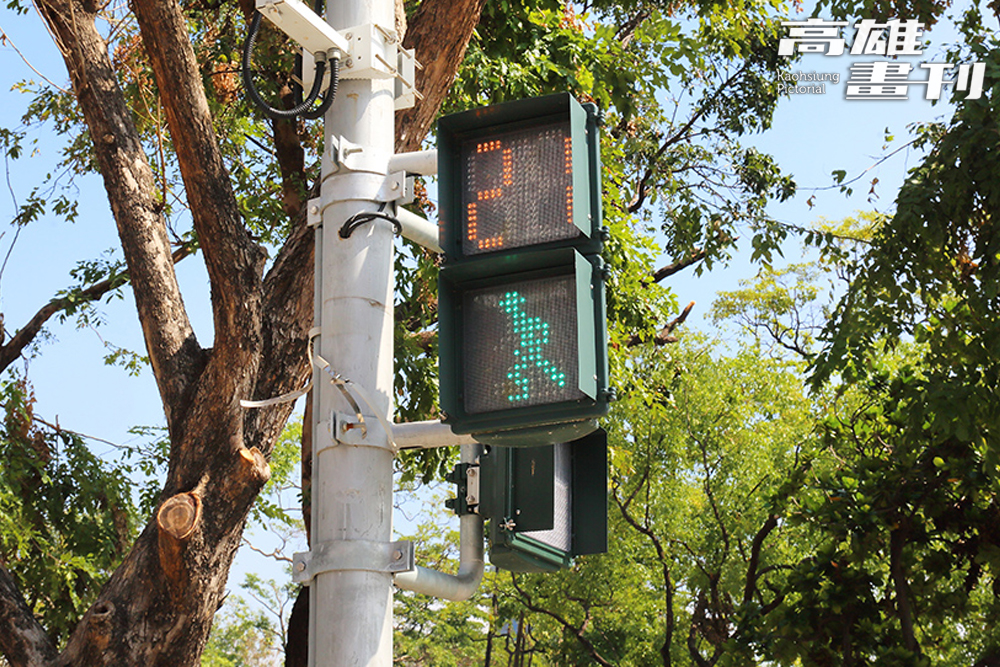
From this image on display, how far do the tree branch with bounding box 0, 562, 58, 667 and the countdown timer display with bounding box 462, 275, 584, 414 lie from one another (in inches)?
164

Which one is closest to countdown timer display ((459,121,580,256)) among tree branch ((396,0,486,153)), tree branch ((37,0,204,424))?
tree branch ((396,0,486,153))

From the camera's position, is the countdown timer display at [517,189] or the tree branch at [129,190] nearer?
the countdown timer display at [517,189]

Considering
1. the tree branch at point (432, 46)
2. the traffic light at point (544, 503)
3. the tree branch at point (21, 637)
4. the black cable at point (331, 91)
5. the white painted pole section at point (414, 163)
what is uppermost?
the tree branch at point (432, 46)

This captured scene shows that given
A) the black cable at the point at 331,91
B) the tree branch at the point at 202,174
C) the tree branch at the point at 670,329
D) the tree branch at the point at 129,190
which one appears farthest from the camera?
the tree branch at the point at 670,329

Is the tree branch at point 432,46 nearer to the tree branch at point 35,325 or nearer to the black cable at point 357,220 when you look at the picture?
the black cable at point 357,220

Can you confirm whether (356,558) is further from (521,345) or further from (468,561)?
(521,345)

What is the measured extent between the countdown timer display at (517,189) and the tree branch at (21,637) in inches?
169

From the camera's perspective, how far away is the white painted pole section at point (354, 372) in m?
3.32

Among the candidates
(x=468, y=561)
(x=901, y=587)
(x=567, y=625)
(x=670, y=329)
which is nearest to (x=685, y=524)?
(x=567, y=625)

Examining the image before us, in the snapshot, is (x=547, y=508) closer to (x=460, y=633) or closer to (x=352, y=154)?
(x=352, y=154)

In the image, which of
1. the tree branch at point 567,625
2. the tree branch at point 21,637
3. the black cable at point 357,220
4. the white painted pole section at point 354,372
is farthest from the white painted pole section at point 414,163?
the tree branch at point 567,625

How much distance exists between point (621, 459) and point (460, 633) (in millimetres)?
25182

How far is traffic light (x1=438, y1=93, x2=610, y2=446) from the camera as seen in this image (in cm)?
310

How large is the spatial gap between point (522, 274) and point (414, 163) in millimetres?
787
